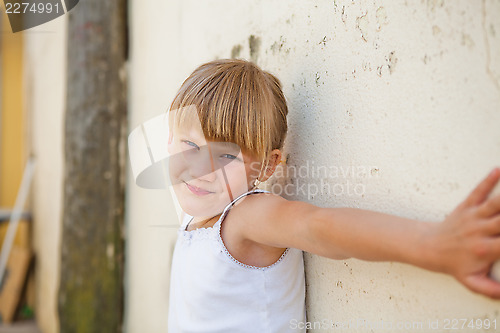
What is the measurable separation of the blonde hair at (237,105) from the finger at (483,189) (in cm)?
48

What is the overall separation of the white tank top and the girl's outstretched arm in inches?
8.7

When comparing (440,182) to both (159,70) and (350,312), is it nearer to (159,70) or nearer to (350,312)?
(350,312)

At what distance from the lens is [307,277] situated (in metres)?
1.08

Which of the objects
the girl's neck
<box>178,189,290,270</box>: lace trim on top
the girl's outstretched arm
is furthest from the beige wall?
the girl's outstretched arm

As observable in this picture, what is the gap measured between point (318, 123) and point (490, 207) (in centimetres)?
52

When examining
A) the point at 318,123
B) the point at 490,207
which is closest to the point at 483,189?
the point at 490,207

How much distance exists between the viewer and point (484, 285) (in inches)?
23.0

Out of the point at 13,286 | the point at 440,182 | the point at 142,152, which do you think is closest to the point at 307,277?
the point at 440,182

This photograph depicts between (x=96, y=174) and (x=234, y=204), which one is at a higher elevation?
(x=234, y=204)

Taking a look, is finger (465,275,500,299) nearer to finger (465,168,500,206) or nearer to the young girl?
finger (465,168,500,206)

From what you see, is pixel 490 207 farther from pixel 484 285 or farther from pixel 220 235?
pixel 220 235

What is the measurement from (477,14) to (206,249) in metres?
0.72

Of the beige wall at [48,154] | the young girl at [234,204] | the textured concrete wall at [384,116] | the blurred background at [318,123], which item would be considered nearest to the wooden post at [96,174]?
the blurred background at [318,123]

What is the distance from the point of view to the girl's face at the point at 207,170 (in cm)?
98
